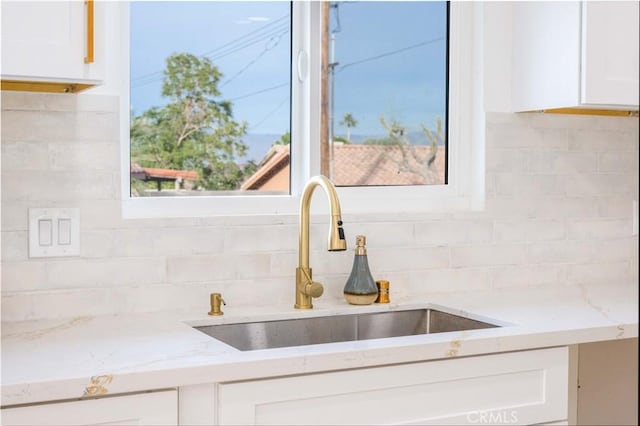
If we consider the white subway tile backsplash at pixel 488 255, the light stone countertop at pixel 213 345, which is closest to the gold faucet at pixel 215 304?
the light stone countertop at pixel 213 345

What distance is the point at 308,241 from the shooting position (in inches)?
88.0

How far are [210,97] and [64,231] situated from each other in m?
0.59

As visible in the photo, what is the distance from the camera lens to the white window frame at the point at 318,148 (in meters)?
2.33

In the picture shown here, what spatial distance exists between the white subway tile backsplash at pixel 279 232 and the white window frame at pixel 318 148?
0.09 meters

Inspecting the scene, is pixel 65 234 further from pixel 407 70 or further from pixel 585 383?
pixel 585 383

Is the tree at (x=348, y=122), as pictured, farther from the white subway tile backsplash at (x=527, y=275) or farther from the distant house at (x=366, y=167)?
the white subway tile backsplash at (x=527, y=275)

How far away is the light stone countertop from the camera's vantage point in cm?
154

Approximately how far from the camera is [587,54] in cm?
237

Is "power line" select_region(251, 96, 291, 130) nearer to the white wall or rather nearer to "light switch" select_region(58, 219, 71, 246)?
the white wall

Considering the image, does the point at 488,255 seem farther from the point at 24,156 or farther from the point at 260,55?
the point at 24,156

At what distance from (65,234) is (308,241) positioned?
620 millimetres

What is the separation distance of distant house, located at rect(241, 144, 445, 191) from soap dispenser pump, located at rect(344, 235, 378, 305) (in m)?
0.35

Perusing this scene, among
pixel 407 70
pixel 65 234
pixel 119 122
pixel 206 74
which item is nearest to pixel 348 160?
pixel 407 70

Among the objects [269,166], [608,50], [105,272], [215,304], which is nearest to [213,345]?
[215,304]
